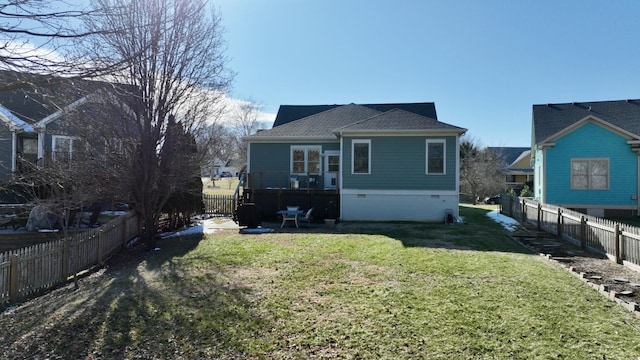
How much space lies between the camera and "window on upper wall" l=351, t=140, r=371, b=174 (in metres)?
15.2

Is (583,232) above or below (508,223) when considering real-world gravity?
above

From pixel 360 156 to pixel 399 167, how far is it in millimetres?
1711

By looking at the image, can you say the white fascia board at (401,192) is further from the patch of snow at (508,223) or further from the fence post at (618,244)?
the fence post at (618,244)

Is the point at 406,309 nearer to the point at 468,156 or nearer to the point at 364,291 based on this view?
the point at 364,291

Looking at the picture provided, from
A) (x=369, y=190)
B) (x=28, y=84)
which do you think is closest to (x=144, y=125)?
(x=28, y=84)

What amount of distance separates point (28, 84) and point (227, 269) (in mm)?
A: 4909

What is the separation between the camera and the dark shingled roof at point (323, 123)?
17.3 meters

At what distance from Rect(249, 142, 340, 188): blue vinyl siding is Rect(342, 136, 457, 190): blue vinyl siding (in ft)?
11.0

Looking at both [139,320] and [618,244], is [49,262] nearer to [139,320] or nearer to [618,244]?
[139,320]

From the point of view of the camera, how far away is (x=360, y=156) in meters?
15.3

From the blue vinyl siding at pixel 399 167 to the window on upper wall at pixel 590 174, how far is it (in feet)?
24.4

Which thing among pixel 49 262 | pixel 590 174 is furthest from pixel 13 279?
pixel 590 174

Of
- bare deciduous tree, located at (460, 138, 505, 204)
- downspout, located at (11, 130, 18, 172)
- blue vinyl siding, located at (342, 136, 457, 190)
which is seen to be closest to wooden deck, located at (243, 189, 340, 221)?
blue vinyl siding, located at (342, 136, 457, 190)

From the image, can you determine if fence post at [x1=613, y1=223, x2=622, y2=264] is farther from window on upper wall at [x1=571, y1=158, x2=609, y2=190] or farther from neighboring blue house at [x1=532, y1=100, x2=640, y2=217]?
window on upper wall at [x1=571, y1=158, x2=609, y2=190]
